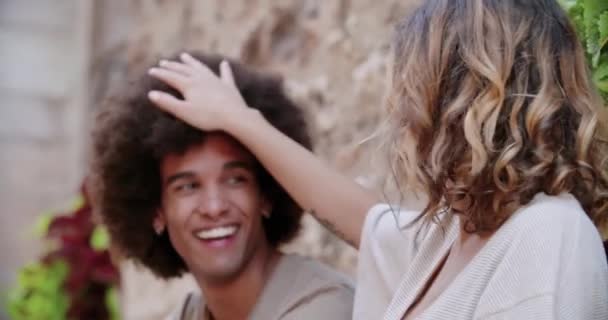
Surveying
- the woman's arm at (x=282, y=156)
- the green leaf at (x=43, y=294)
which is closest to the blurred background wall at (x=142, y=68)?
the woman's arm at (x=282, y=156)

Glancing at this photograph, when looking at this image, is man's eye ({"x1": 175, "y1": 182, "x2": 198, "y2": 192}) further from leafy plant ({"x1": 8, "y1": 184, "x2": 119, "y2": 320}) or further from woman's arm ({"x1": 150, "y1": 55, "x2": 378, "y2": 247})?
leafy plant ({"x1": 8, "y1": 184, "x2": 119, "y2": 320})

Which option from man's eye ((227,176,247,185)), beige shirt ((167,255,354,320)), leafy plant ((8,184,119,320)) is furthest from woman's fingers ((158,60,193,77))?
leafy plant ((8,184,119,320))

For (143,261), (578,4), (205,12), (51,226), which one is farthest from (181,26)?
(578,4)

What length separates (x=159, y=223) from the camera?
11.1ft

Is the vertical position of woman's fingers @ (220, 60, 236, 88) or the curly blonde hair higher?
the curly blonde hair

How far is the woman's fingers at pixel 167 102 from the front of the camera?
314cm

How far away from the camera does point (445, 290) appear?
90.4 inches

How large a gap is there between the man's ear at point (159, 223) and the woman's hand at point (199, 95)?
1.06 feet

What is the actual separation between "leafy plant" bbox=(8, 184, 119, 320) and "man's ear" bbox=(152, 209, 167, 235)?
11.0ft

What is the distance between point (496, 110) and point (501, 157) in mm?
77

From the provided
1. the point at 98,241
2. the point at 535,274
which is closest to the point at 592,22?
the point at 535,274

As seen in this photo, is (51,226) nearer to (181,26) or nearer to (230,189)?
(181,26)

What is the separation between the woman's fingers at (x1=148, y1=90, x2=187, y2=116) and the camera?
10.3ft

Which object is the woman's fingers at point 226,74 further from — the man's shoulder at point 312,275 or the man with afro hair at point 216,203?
the man's shoulder at point 312,275
